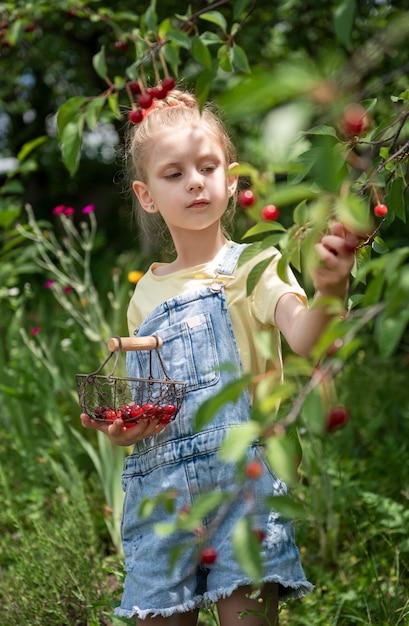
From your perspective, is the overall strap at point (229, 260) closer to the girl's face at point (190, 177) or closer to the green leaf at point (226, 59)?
the girl's face at point (190, 177)

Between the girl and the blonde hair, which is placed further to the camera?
the blonde hair

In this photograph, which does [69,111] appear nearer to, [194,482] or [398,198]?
[398,198]

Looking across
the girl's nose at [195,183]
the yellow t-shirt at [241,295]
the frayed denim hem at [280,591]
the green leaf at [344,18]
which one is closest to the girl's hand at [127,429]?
the yellow t-shirt at [241,295]

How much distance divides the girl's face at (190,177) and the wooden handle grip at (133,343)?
0.91ft

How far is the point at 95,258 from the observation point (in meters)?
6.60

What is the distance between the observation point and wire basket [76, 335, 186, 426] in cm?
164

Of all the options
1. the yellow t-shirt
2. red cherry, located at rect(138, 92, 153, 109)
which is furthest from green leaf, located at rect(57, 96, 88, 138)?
the yellow t-shirt

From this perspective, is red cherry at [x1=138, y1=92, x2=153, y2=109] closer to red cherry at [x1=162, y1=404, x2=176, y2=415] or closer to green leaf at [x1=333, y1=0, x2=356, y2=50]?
red cherry at [x1=162, y1=404, x2=176, y2=415]

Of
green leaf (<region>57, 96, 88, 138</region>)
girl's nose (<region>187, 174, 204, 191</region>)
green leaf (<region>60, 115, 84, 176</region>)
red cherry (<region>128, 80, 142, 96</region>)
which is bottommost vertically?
girl's nose (<region>187, 174, 204, 191</region>)

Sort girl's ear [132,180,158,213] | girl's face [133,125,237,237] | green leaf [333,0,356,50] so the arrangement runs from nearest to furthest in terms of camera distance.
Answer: green leaf [333,0,356,50] < girl's face [133,125,237,237] < girl's ear [132,180,158,213]

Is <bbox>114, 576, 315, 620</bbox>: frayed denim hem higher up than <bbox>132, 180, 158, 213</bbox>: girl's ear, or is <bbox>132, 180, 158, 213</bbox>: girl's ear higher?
<bbox>132, 180, 158, 213</bbox>: girl's ear

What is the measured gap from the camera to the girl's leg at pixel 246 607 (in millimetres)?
1675

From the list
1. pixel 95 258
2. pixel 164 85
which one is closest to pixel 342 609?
pixel 164 85

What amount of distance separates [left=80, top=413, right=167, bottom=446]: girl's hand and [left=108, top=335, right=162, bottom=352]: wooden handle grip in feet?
0.49
